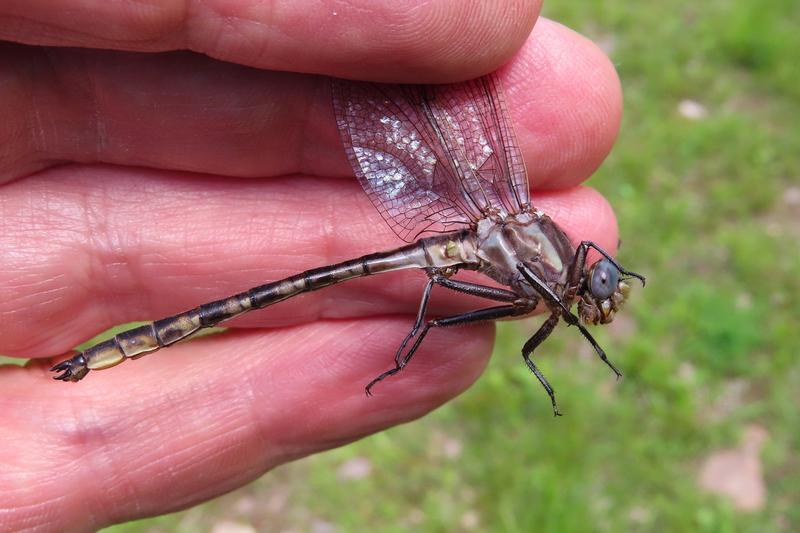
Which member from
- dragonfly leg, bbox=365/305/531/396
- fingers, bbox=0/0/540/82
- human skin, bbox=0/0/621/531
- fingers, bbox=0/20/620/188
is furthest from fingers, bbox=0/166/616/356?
fingers, bbox=0/0/540/82

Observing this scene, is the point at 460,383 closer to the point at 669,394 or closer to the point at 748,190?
the point at 669,394

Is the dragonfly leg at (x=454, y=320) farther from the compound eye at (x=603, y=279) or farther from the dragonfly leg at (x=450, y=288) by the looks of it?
the compound eye at (x=603, y=279)

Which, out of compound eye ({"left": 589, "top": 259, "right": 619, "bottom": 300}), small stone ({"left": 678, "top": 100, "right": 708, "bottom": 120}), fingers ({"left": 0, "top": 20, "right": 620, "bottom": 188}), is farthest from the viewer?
small stone ({"left": 678, "top": 100, "right": 708, "bottom": 120})

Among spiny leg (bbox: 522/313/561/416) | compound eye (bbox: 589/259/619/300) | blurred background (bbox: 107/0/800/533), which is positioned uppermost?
compound eye (bbox: 589/259/619/300)

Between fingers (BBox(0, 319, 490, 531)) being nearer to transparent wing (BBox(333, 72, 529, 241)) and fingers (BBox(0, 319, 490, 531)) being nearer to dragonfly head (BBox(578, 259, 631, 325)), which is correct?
dragonfly head (BBox(578, 259, 631, 325))

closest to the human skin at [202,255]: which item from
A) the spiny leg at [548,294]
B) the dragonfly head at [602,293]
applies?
the dragonfly head at [602,293]

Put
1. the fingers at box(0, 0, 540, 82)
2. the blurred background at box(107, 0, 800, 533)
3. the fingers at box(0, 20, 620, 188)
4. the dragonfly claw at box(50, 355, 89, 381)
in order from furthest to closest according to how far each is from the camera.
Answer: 1. the blurred background at box(107, 0, 800, 533)
2. the dragonfly claw at box(50, 355, 89, 381)
3. the fingers at box(0, 20, 620, 188)
4. the fingers at box(0, 0, 540, 82)

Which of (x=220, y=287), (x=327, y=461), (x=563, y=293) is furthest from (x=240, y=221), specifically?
(x=327, y=461)
